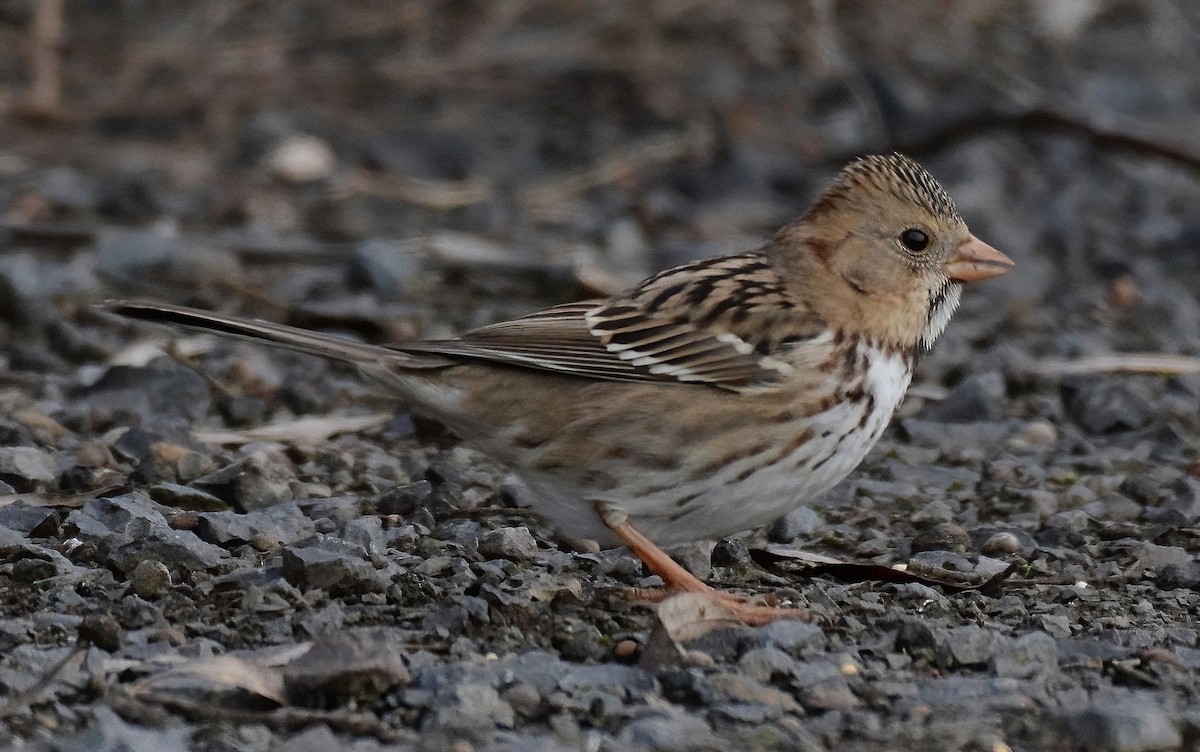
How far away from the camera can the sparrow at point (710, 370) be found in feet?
14.2

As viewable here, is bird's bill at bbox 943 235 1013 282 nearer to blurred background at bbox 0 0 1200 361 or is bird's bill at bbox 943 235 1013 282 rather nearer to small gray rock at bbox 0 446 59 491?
blurred background at bbox 0 0 1200 361

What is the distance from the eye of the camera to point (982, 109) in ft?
A: 30.3

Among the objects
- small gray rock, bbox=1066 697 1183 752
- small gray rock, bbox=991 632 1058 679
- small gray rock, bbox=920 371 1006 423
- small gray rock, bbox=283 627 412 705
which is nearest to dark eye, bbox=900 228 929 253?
small gray rock, bbox=991 632 1058 679

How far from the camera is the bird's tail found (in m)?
4.19

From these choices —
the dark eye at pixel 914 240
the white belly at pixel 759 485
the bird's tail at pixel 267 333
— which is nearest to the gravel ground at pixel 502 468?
the white belly at pixel 759 485

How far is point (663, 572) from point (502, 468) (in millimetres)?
1210

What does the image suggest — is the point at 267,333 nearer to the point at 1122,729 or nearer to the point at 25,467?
the point at 25,467

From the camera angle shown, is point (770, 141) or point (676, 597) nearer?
point (676, 597)

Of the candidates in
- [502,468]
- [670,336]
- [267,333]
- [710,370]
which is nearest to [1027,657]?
[710,370]

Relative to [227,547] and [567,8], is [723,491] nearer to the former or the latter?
[227,547]

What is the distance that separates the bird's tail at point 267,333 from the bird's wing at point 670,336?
0.06 m

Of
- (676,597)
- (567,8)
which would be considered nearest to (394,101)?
(567,8)

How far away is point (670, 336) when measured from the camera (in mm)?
4598

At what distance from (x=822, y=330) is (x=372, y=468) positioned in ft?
5.22
